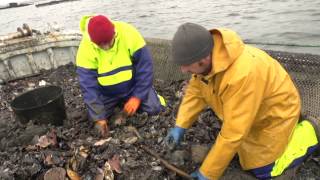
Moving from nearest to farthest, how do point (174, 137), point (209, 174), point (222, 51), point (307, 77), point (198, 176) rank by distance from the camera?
1. point (222, 51)
2. point (209, 174)
3. point (198, 176)
4. point (174, 137)
5. point (307, 77)

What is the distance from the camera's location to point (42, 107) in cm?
468

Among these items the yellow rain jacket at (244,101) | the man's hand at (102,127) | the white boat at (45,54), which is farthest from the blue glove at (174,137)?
the white boat at (45,54)

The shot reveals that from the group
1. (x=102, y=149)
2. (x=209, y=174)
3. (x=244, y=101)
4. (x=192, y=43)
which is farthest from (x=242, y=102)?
(x=102, y=149)

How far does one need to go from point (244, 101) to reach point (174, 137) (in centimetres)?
127

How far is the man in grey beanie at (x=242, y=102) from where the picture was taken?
105 inches

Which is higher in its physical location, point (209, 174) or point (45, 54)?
point (209, 174)

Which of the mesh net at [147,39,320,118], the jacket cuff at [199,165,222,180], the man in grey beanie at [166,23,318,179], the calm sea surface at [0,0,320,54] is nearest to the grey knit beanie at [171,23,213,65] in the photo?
the man in grey beanie at [166,23,318,179]

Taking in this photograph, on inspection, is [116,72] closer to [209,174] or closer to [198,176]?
[198,176]

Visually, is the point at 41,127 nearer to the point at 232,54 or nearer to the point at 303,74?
the point at 232,54

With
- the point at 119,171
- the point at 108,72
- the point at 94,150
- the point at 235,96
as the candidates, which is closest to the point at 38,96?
the point at 108,72

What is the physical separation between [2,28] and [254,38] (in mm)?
14205

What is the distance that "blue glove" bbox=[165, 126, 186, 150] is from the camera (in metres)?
3.76

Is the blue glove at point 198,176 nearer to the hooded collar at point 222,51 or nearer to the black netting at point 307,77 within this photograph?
the hooded collar at point 222,51

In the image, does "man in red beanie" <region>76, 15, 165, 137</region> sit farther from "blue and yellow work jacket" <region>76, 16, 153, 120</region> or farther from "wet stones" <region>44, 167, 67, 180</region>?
"wet stones" <region>44, 167, 67, 180</region>
